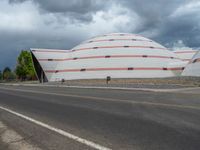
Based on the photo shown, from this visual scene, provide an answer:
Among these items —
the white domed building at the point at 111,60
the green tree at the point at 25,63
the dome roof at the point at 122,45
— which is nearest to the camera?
the white domed building at the point at 111,60

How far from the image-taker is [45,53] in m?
64.6

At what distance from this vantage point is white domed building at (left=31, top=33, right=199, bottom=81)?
177 ft

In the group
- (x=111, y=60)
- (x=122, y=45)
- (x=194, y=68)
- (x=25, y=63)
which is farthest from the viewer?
(x=25, y=63)

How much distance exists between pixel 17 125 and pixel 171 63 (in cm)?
5407

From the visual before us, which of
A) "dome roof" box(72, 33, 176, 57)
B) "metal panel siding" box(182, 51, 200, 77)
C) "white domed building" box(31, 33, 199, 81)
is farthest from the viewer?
"dome roof" box(72, 33, 176, 57)

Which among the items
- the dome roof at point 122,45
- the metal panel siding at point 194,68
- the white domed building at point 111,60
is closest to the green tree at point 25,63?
the white domed building at point 111,60

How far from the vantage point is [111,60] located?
2168 inches

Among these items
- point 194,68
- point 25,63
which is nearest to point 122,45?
point 194,68

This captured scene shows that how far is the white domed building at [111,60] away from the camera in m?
54.0

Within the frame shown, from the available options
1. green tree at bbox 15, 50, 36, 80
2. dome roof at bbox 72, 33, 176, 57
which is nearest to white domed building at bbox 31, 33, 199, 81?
dome roof at bbox 72, 33, 176, 57

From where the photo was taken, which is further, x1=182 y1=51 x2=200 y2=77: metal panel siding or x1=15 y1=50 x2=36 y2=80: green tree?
x1=15 y1=50 x2=36 y2=80: green tree

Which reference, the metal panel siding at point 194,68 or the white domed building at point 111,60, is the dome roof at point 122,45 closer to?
the white domed building at point 111,60

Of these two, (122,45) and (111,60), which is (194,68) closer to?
(111,60)

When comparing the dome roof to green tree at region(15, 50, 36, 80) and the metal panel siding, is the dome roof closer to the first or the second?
the metal panel siding
